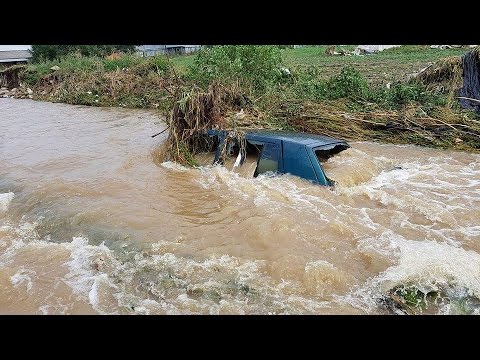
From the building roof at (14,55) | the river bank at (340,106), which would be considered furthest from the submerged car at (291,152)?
the building roof at (14,55)

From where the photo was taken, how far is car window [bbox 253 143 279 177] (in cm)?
727

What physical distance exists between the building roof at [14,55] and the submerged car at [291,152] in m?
37.0

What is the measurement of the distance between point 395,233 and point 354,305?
2000mm

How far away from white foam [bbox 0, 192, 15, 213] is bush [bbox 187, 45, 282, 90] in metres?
7.32

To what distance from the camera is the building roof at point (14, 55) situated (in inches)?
1514

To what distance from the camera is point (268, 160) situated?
7355 millimetres

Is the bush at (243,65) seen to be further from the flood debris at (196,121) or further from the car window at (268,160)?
the car window at (268,160)

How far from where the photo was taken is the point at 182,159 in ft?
29.9

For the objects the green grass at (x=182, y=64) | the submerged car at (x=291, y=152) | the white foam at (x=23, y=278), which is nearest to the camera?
the white foam at (x=23, y=278)

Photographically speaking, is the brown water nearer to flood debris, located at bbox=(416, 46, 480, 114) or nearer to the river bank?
the river bank

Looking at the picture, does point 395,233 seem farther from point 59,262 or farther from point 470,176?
point 59,262

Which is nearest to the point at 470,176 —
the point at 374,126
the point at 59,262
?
the point at 374,126

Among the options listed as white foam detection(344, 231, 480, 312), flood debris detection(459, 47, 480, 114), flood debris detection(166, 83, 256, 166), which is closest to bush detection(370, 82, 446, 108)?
flood debris detection(459, 47, 480, 114)

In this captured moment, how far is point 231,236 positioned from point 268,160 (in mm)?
1787
